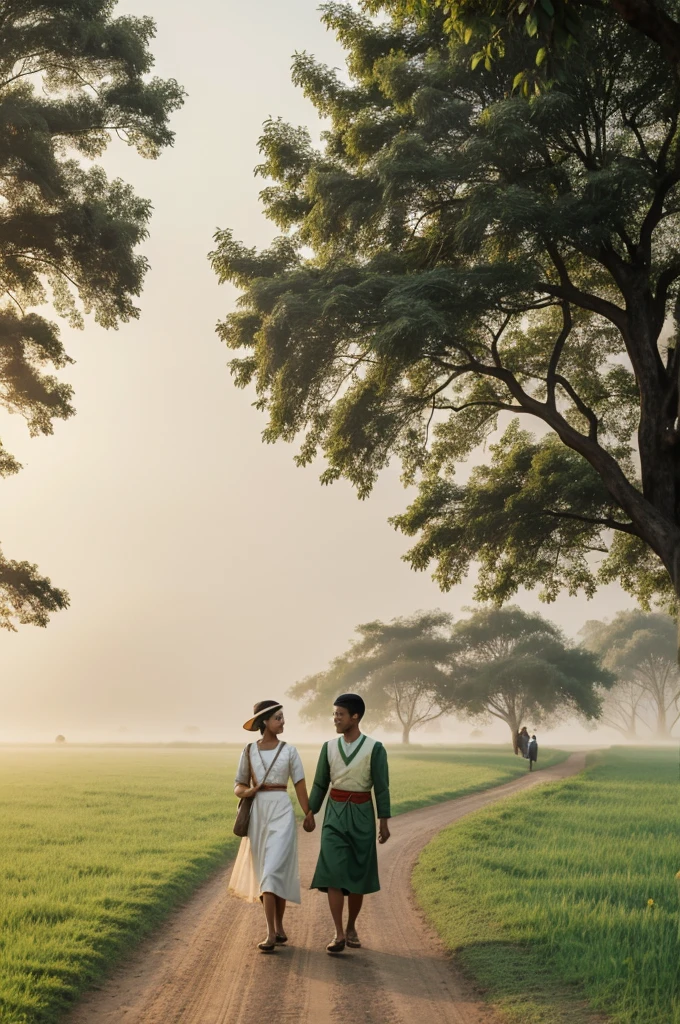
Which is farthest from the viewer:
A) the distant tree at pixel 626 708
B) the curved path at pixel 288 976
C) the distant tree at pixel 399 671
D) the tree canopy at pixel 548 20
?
the distant tree at pixel 626 708

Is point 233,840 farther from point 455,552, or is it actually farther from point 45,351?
point 45,351

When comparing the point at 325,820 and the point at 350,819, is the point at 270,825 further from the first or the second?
the point at 350,819

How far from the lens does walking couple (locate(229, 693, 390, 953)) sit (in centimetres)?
762

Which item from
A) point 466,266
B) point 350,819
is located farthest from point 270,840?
point 466,266

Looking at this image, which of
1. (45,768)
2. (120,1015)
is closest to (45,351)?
(120,1015)

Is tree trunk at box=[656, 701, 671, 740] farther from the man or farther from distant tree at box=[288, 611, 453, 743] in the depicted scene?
the man

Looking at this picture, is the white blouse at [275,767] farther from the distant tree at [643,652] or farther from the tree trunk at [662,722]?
the tree trunk at [662,722]

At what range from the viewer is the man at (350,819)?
7.61 m

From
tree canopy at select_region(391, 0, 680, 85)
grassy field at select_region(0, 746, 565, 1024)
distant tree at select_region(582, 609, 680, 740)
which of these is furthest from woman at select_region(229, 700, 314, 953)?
distant tree at select_region(582, 609, 680, 740)

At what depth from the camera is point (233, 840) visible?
1440 centimetres

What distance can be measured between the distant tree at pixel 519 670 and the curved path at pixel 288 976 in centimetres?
4725

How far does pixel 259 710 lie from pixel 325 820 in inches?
49.0

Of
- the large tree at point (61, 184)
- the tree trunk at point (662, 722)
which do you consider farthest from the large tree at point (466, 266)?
the tree trunk at point (662, 722)

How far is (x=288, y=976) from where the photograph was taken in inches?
265
